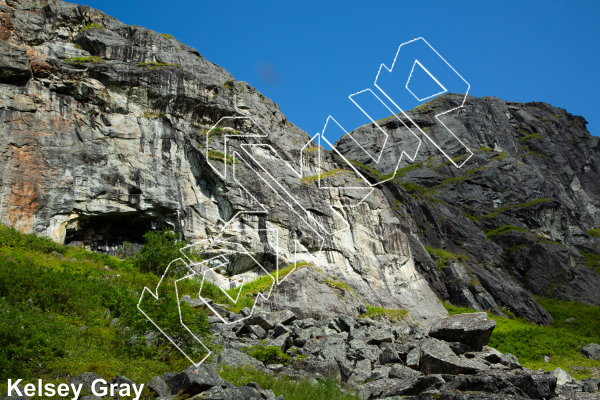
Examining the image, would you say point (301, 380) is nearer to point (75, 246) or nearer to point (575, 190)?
point (75, 246)

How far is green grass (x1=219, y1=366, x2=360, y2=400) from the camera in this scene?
9.28 metres

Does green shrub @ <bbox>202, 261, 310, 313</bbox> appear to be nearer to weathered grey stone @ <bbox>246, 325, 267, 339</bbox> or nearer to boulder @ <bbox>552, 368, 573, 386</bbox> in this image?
weathered grey stone @ <bbox>246, 325, 267, 339</bbox>

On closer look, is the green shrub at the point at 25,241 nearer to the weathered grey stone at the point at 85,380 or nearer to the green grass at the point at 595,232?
the weathered grey stone at the point at 85,380

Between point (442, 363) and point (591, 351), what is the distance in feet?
49.2

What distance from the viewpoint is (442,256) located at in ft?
138

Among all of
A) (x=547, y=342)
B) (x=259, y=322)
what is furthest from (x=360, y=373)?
(x=547, y=342)

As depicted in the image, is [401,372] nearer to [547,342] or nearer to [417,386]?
[417,386]

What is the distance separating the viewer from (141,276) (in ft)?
60.3

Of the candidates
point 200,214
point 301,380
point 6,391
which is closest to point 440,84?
point 301,380

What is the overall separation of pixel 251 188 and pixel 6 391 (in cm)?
2158

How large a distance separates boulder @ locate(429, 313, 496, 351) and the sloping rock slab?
205cm

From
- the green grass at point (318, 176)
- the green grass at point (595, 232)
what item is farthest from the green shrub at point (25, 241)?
the green grass at point (595, 232)

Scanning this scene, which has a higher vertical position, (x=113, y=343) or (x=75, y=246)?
(x=75, y=246)

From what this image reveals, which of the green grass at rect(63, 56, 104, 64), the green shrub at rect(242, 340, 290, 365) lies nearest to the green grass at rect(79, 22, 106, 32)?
the green grass at rect(63, 56, 104, 64)
